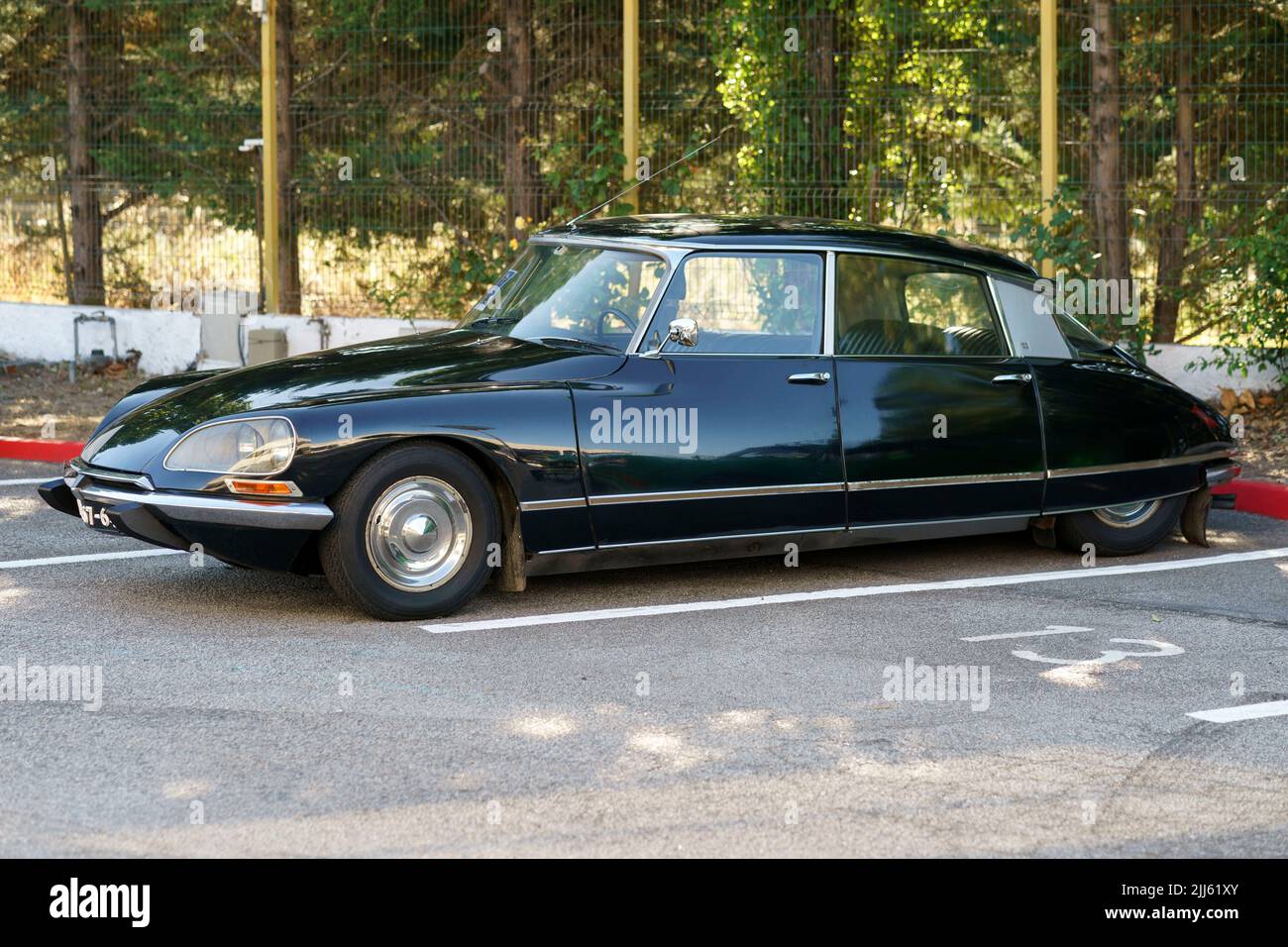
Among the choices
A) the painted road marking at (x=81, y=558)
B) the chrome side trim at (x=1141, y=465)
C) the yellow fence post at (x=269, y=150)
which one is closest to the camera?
the painted road marking at (x=81, y=558)

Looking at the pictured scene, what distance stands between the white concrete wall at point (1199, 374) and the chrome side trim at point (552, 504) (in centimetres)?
650

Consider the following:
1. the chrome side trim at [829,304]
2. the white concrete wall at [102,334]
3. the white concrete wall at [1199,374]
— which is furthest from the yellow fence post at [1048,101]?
the white concrete wall at [102,334]

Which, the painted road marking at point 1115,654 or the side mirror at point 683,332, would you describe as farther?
the side mirror at point 683,332

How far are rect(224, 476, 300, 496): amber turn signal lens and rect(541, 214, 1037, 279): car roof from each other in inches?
78.5

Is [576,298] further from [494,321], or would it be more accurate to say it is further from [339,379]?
[339,379]

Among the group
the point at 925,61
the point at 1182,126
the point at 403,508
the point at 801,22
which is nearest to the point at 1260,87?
the point at 1182,126

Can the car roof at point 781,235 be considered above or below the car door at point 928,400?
above

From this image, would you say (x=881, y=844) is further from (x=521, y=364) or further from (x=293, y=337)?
(x=293, y=337)

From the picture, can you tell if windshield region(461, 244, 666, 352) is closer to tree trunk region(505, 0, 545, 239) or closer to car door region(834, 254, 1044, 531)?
car door region(834, 254, 1044, 531)

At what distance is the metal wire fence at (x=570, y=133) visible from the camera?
12.1m

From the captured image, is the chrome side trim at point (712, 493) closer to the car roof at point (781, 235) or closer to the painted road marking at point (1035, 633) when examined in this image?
the painted road marking at point (1035, 633)

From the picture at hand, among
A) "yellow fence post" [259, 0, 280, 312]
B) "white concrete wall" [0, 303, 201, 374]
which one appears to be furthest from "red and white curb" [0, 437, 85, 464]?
"yellow fence post" [259, 0, 280, 312]

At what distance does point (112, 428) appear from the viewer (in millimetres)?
6863

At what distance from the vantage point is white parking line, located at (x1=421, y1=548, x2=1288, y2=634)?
6.66 meters
